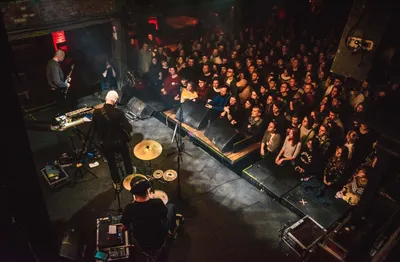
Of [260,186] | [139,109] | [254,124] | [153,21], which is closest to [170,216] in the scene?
[260,186]

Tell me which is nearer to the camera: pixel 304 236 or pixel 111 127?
pixel 304 236

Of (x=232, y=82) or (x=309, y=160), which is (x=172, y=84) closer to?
(x=232, y=82)

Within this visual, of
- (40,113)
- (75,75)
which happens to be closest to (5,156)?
(40,113)

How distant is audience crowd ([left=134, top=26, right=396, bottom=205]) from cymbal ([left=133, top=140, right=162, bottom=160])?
5.72ft

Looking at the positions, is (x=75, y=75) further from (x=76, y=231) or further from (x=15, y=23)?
(x=76, y=231)

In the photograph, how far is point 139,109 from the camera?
9.98 m

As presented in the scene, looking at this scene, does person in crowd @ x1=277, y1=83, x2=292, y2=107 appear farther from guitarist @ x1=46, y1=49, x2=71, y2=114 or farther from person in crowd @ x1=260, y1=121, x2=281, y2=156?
guitarist @ x1=46, y1=49, x2=71, y2=114

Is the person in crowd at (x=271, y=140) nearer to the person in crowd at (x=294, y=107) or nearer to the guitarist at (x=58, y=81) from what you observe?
the person in crowd at (x=294, y=107)

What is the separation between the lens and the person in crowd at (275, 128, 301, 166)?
23.6 feet

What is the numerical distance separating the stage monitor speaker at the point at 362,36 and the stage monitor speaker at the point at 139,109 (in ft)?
20.5

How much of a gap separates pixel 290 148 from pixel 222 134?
1786 millimetres

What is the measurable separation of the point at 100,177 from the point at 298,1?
1195 centimetres

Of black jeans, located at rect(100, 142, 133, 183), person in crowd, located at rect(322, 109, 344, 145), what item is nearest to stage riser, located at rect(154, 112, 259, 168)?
person in crowd, located at rect(322, 109, 344, 145)

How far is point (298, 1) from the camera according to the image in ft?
48.7
